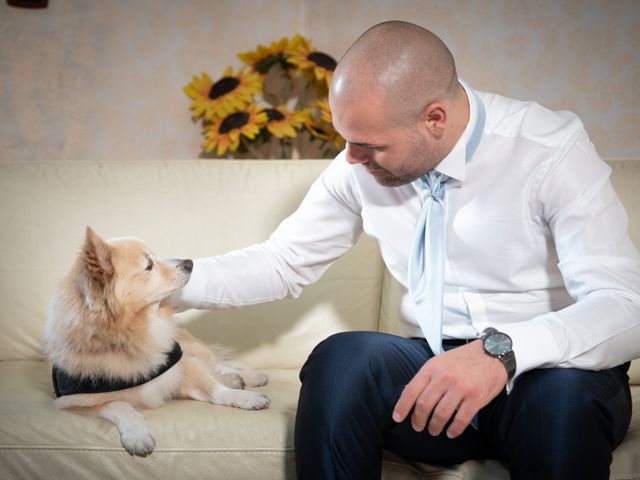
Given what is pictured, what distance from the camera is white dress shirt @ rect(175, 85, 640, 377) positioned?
1348 millimetres

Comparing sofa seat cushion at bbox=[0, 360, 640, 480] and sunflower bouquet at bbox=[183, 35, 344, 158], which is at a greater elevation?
sunflower bouquet at bbox=[183, 35, 344, 158]

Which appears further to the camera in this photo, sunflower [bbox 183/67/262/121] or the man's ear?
sunflower [bbox 183/67/262/121]

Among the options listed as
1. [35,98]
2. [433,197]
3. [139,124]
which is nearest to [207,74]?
[139,124]

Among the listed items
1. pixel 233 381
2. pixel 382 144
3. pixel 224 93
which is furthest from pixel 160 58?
pixel 382 144

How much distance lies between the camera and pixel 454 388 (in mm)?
1233

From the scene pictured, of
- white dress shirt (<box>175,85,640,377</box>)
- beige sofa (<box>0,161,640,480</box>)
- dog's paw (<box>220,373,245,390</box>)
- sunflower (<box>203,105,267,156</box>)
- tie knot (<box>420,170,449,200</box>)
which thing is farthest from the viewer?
sunflower (<box>203,105,267,156</box>)

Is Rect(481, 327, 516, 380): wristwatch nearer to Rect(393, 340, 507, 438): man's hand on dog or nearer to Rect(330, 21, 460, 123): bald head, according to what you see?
Rect(393, 340, 507, 438): man's hand on dog

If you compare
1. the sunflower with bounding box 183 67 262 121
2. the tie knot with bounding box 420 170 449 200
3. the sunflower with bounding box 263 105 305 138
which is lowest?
the tie knot with bounding box 420 170 449 200

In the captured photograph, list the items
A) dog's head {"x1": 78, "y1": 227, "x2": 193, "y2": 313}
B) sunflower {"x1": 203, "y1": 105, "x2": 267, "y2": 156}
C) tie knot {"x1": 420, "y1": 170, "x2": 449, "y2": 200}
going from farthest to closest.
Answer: sunflower {"x1": 203, "y1": 105, "x2": 267, "y2": 156} → dog's head {"x1": 78, "y1": 227, "x2": 193, "y2": 313} → tie knot {"x1": 420, "y1": 170, "x2": 449, "y2": 200}

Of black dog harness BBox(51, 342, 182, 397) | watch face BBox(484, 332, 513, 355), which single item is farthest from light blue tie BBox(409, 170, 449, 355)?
black dog harness BBox(51, 342, 182, 397)

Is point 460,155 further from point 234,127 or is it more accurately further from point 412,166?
point 234,127

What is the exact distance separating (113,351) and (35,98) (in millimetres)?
1700

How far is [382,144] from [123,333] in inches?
31.4

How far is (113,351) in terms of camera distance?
1.79 metres
